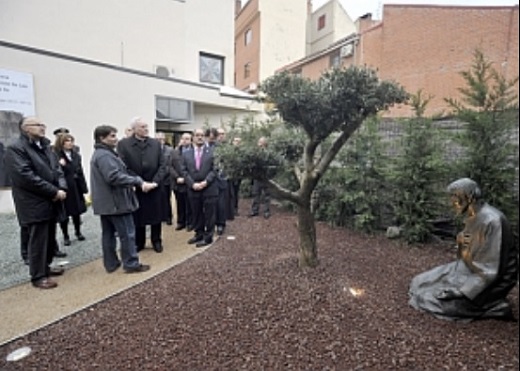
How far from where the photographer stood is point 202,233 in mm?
5355

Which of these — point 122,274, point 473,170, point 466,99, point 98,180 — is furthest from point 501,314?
point 98,180

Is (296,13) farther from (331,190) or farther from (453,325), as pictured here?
(453,325)

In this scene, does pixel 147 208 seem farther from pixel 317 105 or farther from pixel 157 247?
pixel 317 105

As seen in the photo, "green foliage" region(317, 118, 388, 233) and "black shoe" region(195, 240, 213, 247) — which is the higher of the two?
"green foliage" region(317, 118, 388, 233)

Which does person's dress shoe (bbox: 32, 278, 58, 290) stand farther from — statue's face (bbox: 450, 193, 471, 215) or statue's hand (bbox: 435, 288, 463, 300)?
statue's face (bbox: 450, 193, 471, 215)

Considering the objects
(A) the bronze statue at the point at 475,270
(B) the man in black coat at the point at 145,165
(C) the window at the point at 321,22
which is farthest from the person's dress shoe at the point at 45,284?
(C) the window at the point at 321,22

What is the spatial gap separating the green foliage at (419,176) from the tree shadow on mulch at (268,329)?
129 cm

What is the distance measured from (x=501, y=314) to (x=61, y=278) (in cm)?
437

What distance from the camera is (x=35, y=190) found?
3.49 metres

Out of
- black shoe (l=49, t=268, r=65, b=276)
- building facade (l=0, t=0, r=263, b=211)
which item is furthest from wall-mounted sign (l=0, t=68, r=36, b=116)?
black shoe (l=49, t=268, r=65, b=276)

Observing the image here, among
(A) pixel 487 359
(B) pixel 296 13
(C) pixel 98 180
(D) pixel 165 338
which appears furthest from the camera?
(B) pixel 296 13

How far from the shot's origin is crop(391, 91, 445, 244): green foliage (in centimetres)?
505

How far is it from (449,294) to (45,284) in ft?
12.9

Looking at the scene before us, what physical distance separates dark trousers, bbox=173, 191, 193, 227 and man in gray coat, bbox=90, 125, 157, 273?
2059mm
